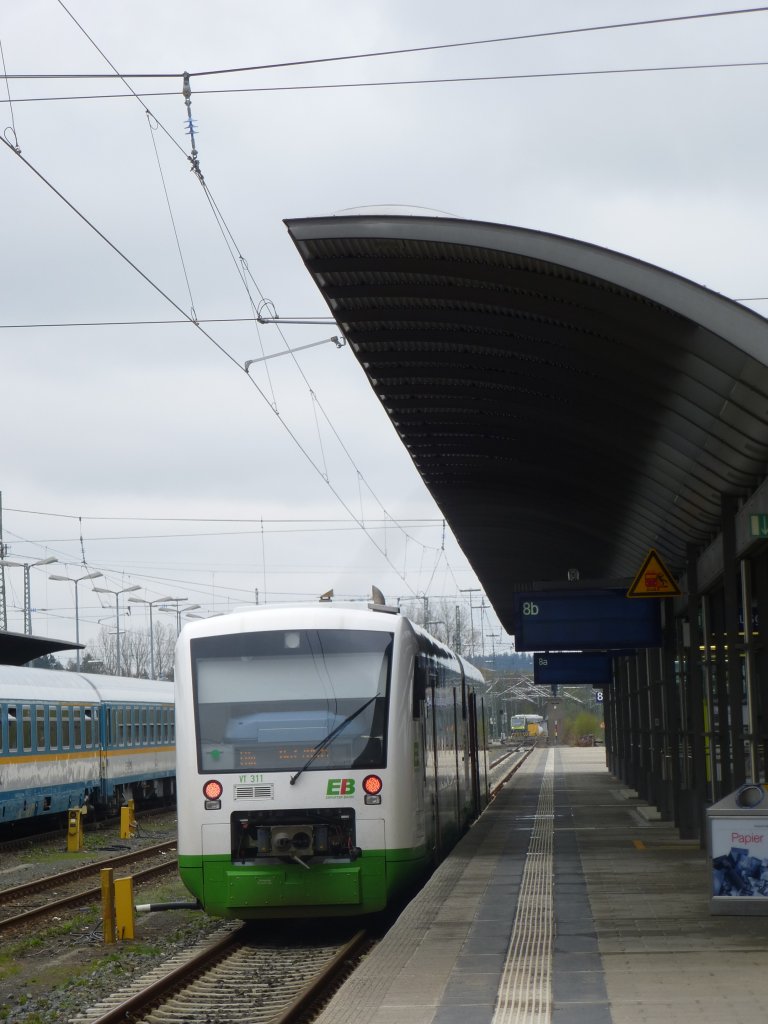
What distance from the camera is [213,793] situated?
12172 millimetres

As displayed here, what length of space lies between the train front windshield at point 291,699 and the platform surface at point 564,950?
1.48 metres

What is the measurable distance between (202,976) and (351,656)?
2926 millimetres

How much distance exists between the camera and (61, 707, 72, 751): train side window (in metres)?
27.1

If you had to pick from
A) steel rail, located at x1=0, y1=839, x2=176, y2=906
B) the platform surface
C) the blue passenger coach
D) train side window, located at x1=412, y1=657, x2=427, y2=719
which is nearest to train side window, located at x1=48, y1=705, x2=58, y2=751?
the blue passenger coach

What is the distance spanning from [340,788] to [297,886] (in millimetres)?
819

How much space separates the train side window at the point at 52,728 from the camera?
26.1 m

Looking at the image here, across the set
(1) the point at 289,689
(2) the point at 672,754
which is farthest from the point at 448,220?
(2) the point at 672,754

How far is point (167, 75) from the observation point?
12.7m

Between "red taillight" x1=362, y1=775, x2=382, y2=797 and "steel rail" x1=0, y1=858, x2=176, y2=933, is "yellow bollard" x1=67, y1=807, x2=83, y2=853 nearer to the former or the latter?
"steel rail" x1=0, y1=858, x2=176, y2=933

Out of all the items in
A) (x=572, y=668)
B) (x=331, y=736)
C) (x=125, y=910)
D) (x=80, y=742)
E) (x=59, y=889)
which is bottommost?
(x=59, y=889)

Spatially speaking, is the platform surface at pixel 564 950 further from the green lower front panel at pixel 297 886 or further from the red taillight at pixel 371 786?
the red taillight at pixel 371 786

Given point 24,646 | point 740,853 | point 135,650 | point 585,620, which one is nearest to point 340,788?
point 740,853

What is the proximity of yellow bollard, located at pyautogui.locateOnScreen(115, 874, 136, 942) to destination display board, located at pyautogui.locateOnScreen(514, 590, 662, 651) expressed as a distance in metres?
6.63

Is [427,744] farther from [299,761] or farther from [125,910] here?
[125,910]
